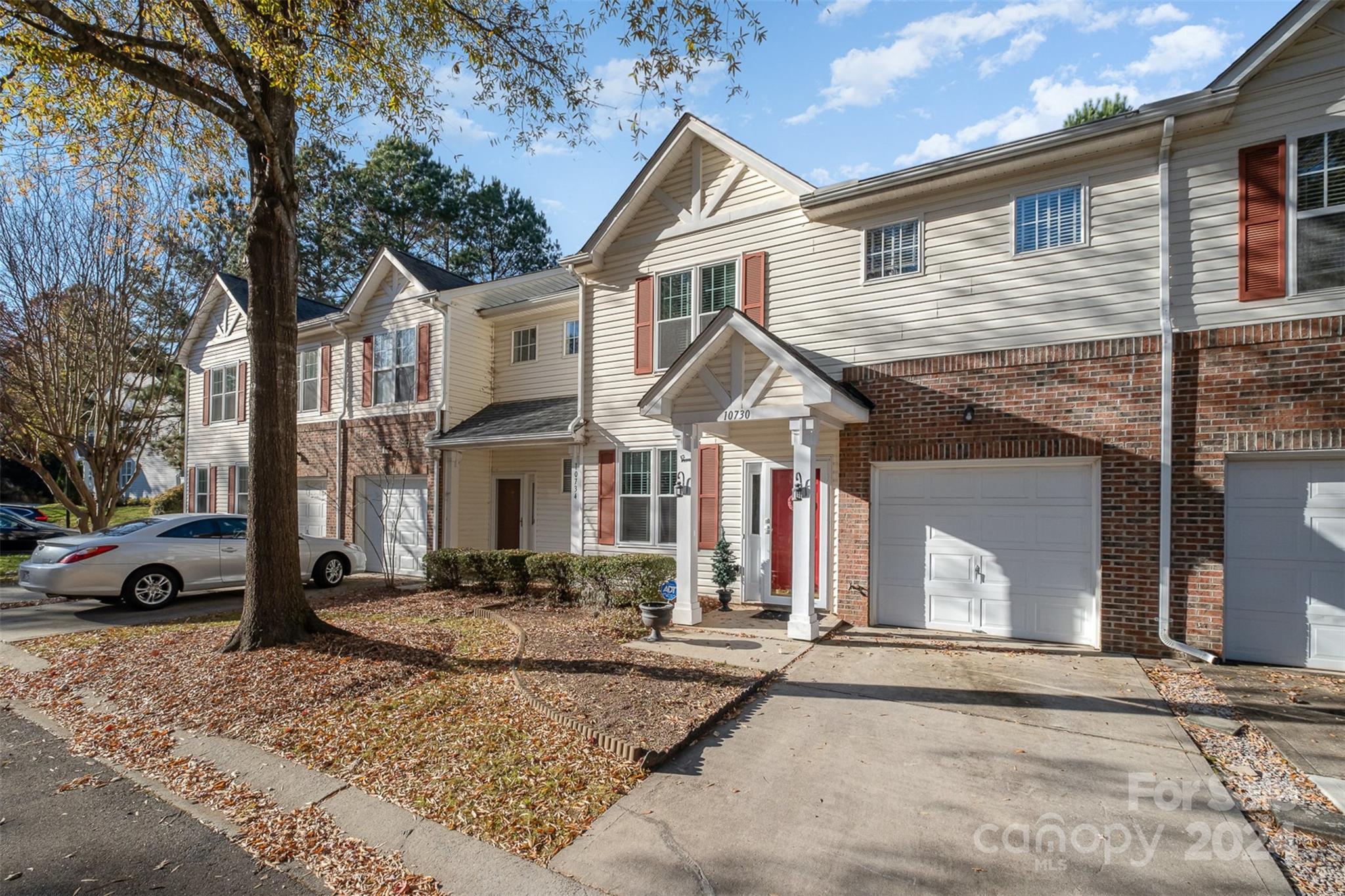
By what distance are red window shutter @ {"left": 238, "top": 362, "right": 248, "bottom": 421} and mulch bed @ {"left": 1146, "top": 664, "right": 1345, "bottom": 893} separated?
66.3ft

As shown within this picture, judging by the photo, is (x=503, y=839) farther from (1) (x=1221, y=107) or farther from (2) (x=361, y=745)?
(1) (x=1221, y=107)

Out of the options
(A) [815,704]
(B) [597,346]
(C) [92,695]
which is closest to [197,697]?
(C) [92,695]

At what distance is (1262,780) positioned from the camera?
A: 13.9 feet

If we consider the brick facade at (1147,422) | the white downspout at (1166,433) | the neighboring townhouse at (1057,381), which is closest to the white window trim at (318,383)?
the neighboring townhouse at (1057,381)

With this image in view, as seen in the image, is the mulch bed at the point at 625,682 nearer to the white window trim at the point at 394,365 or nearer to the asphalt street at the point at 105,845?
the asphalt street at the point at 105,845

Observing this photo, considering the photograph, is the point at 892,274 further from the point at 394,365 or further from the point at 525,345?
the point at 394,365

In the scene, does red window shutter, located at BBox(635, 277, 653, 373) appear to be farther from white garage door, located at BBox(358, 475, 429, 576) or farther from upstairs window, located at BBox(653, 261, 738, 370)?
white garage door, located at BBox(358, 475, 429, 576)

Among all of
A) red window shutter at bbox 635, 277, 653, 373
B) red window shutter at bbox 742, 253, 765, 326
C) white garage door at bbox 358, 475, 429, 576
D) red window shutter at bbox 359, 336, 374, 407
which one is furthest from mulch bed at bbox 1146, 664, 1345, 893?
red window shutter at bbox 359, 336, 374, 407

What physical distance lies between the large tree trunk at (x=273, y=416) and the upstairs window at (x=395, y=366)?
7.03 metres

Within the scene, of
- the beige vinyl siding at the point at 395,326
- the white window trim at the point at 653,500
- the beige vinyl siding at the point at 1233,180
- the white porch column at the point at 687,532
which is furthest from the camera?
the beige vinyl siding at the point at 395,326

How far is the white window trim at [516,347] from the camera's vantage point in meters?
14.2

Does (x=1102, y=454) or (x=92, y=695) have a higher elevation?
(x=1102, y=454)

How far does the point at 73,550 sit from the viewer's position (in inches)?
365

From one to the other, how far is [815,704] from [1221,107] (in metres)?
7.54
